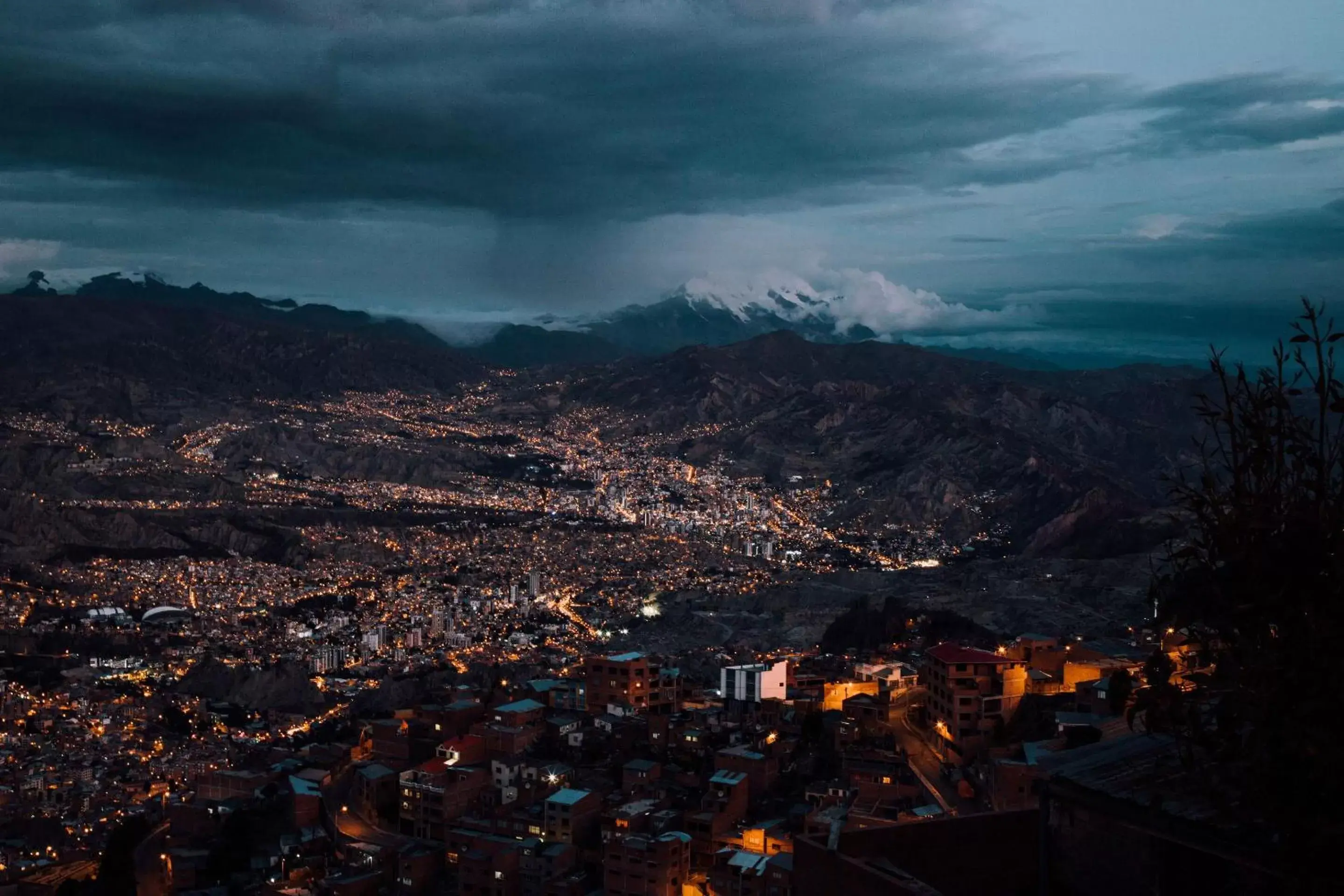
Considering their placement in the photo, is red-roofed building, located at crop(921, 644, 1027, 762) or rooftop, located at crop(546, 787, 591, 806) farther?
red-roofed building, located at crop(921, 644, 1027, 762)

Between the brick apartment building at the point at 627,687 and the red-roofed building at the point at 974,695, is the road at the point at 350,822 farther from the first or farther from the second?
the red-roofed building at the point at 974,695

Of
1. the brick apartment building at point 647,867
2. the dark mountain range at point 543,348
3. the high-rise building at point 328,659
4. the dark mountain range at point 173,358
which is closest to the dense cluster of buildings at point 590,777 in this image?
the brick apartment building at point 647,867

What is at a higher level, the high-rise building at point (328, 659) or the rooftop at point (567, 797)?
the rooftop at point (567, 797)

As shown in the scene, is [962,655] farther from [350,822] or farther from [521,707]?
[350,822]

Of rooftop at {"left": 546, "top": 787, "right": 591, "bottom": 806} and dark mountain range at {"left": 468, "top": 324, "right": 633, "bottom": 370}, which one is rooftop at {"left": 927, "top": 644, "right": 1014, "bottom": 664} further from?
dark mountain range at {"left": 468, "top": 324, "right": 633, "bottom": 370}

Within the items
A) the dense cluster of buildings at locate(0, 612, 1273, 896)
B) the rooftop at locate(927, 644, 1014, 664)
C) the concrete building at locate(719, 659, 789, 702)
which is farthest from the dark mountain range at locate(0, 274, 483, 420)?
the rooftop at locate(927, 644, 1014, 664)

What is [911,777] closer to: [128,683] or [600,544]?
[128,683]
